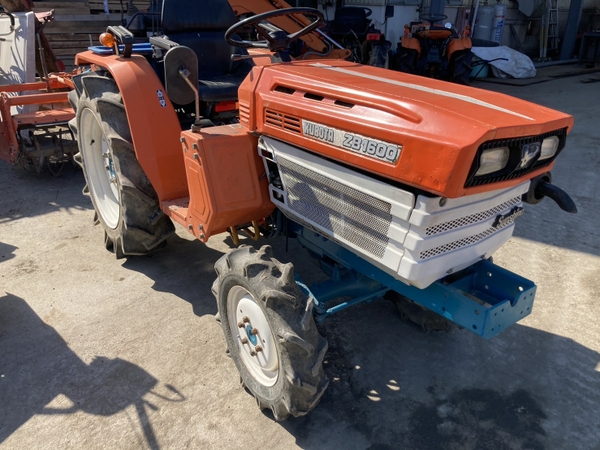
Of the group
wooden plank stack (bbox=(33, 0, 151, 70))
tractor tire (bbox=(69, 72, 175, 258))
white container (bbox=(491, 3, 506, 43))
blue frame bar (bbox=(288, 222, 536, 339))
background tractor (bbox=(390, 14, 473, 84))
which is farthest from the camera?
white container (bbox=(491, 3, 506, 43))

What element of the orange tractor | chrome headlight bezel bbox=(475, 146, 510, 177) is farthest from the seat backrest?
chrome headlight bezel bbox=(475, 146, 510, 177)

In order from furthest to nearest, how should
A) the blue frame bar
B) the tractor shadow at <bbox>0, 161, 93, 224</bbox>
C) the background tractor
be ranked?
the background tractor
the tractor shadow at <bbox>0, 161, 93, 224</bbox>
the blue frame bar

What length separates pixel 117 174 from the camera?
294cm

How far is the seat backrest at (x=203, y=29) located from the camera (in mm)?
3459

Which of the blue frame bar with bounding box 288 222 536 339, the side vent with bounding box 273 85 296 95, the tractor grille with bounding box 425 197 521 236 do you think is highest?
the side vent with bounding box 273 85 296 95

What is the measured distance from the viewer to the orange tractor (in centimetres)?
165

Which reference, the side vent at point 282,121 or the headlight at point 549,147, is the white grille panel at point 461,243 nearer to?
the headlight at point 549,147

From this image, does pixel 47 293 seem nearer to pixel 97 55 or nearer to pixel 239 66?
pixel 97 55

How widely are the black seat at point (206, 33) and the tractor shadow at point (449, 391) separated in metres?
1.91

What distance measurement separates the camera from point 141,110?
277cm

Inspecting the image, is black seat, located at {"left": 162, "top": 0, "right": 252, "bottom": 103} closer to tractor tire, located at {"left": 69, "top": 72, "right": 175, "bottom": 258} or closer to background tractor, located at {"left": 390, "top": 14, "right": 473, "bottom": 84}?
tractor tire, located at {"left": 69, "top": 72, "right": 175, "bottom": 258}

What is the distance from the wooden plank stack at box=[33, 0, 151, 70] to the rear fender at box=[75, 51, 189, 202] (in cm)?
548

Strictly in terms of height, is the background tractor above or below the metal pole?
below

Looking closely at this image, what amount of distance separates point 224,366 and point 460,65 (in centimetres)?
785
